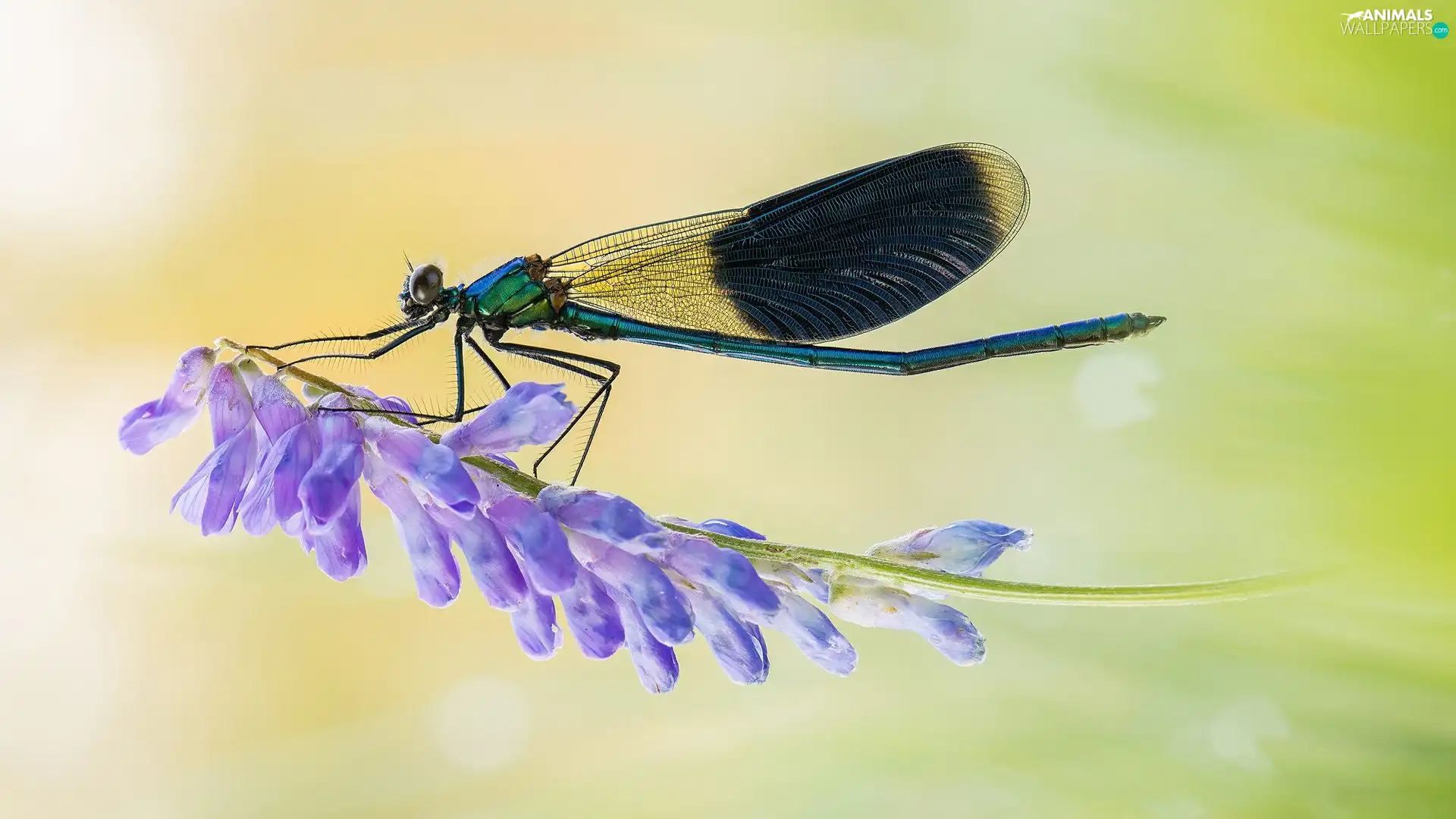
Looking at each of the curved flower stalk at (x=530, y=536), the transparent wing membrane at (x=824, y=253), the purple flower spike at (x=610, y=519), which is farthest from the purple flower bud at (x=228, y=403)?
the transparent wing membrane at (x=824, y=253)

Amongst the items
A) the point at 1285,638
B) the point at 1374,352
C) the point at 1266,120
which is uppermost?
the point at 1266,120

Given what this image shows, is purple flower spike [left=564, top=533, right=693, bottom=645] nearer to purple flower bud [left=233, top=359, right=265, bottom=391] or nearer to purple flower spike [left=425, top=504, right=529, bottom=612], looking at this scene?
purple flower spike [left=425, top=504, right=529, bottom=612]

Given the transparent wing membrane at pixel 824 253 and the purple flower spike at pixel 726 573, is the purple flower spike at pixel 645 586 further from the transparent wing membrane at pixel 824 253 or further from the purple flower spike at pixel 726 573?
the transparent wing membrane at pixel 824 253

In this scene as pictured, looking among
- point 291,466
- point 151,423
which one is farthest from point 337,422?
point 151,423

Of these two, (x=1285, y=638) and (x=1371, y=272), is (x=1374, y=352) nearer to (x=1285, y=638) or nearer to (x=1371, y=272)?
(x=1371, y=272)

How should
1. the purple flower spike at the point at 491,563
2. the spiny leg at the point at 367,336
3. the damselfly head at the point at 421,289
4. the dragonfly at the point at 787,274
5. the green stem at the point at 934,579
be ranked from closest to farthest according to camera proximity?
the green stem at the point at 934,579 < the purple flower spike at the point at 491,563 < the spiny leg at the point at 367,336 < the damselfly head at the point at 421,289 < the dragonfly at the point at 787,274

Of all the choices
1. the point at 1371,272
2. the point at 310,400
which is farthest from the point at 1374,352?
the point at 310,400

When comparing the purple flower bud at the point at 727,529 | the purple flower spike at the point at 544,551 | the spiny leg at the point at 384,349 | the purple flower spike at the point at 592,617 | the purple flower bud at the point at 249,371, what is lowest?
the purple flower spike at the point at 592,617
